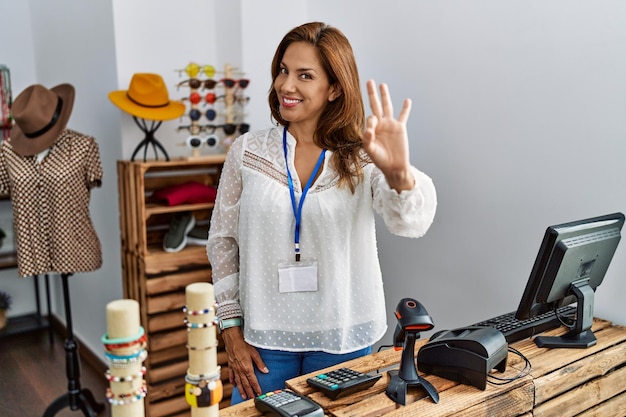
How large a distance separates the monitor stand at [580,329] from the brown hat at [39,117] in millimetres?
2191

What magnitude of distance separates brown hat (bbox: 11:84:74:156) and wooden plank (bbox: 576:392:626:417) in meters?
2.37

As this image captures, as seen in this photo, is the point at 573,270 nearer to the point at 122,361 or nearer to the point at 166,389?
the point at 122,361

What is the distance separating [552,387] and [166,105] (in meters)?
2.13

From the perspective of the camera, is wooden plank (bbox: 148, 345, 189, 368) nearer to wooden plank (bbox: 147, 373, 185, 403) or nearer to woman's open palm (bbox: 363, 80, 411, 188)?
wooden plank (bbox: 147, 373, 185, 403)

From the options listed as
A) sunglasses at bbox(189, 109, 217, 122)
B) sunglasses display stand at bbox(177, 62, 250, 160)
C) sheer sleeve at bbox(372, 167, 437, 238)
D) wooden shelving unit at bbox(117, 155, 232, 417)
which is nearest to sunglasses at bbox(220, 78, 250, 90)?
sunglasses display stand at bbox(177, 62, 250, 160)

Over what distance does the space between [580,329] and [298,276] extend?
34.4 inches

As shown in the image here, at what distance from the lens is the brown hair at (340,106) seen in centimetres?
168

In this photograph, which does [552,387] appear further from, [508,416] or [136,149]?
[136,149]

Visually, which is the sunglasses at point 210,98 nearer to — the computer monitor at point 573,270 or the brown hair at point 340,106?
the brown hair at point 340,106

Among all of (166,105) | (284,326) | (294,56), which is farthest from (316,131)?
(166,105)

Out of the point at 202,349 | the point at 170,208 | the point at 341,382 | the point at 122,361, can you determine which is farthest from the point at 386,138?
the point at 170,208

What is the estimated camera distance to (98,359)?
3602 mm

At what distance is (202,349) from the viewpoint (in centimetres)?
90

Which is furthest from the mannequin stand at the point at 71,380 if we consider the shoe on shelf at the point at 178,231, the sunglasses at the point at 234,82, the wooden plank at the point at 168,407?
the sunglasses at the point at 234,82
